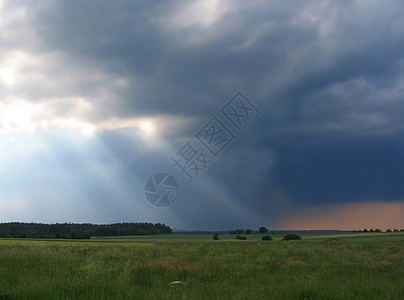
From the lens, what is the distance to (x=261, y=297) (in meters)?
9.15

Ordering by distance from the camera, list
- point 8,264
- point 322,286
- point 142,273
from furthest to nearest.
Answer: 1. point 8,264
2. point 142,273
3. point 322,286

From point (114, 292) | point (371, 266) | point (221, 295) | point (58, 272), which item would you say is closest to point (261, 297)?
point (221, 295)

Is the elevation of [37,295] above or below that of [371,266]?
above

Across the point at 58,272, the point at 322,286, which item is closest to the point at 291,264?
the point at 322,286

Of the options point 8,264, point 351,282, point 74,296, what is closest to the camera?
point 74,296

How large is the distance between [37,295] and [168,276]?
5.55 metres

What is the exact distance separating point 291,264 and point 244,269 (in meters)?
4.23

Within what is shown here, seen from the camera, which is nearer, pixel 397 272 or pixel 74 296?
pixel 74 296

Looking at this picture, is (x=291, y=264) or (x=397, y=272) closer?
(x=397, y=272)

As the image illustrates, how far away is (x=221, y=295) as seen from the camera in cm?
953

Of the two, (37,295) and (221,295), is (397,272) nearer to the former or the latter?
(221,295)

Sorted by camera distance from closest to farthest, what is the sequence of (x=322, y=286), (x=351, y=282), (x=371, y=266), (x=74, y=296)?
(x=74, y=296)
(x=322, y=286)
(x=351, y=282)
(x=371, y=266)

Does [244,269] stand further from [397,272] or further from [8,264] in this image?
[8,264]

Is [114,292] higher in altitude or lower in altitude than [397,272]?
higher
